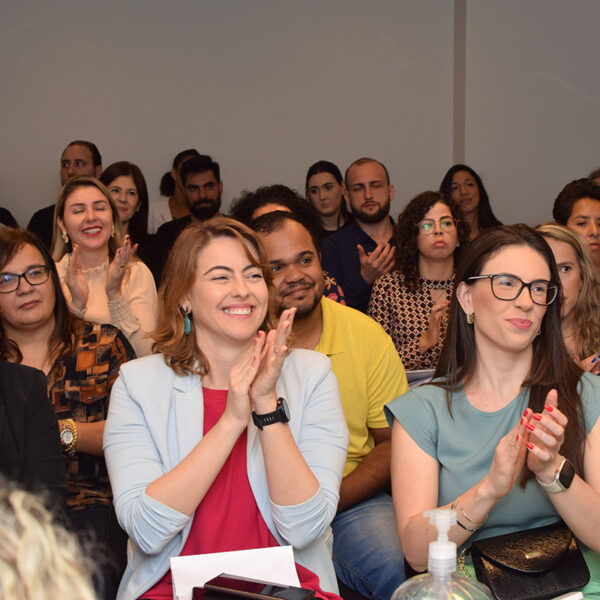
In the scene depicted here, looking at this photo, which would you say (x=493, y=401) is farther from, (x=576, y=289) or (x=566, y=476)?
(x=576, y=289)

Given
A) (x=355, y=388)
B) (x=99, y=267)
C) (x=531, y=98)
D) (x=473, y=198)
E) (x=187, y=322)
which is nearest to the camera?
(x=187, y=322)

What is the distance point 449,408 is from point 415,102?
4661 millimetres

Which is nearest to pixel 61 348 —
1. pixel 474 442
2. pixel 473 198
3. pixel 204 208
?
pixel 474 442

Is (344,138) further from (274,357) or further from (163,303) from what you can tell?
(274,357)

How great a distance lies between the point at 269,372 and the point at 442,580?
660 mm

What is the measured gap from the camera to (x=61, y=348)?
2408 mm

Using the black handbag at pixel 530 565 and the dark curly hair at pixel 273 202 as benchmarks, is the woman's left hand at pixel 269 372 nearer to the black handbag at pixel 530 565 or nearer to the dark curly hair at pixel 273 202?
the black handbag at pixel 530 565

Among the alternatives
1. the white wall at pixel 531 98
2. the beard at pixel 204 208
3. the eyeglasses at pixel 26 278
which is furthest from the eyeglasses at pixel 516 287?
the white wall at pixel 531 98

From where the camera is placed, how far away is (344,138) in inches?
237

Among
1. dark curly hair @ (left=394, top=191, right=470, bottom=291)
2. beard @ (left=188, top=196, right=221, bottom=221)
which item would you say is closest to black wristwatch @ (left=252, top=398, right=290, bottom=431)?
dark curly hair @ (left=394, top=191, right=470, bottom=291)

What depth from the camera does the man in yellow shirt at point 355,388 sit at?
2113 mm

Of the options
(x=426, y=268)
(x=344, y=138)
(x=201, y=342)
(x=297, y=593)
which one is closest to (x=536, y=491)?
(x=297, y=593)

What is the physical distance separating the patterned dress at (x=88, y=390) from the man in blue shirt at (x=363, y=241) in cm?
157

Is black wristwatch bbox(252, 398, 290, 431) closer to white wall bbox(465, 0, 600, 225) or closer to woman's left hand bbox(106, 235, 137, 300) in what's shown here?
woman's left hand bbox(106, 235, 137, 300)
